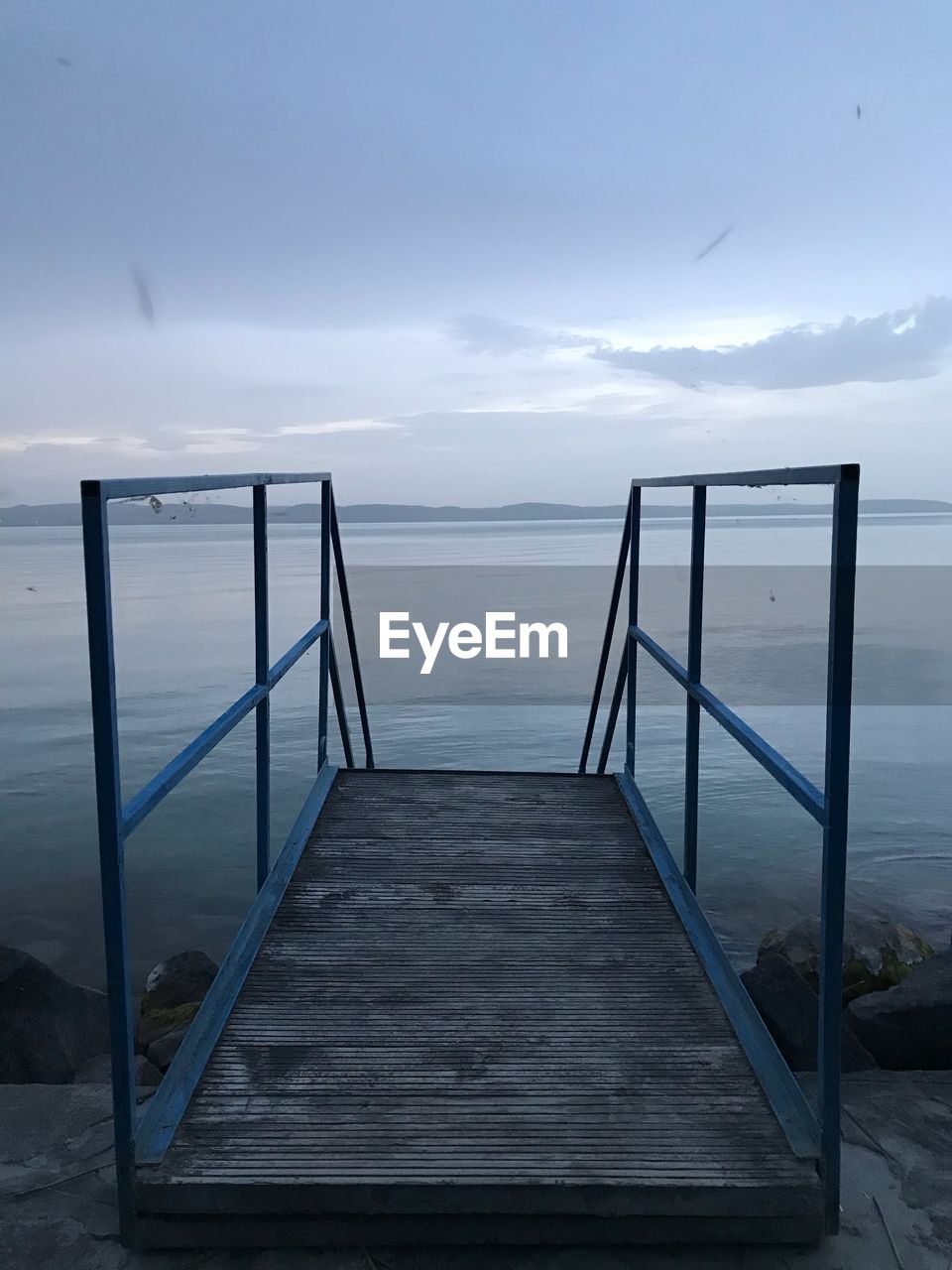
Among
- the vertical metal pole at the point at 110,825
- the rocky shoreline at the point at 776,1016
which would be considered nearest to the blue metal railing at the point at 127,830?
the vertical metal pole at the point at 110,825

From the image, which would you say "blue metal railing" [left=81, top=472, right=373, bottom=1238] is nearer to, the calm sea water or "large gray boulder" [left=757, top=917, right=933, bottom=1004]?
"large gray boulder" [left=757, top=917, right=933, bottom=1004]

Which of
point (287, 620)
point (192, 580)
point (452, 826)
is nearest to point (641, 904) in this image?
point (452, 826)

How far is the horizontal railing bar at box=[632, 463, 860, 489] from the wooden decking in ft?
4.44

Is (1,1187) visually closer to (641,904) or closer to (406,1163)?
(406,1163)

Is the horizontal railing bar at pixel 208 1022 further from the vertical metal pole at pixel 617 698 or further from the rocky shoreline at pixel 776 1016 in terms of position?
the vertical metal pole at pixel 617 698

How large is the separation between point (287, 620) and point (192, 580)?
9029 millimetres

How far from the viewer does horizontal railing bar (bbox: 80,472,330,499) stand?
1.77 metres

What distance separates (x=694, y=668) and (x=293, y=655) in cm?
145

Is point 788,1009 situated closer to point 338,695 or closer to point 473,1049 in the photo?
point 473,1049

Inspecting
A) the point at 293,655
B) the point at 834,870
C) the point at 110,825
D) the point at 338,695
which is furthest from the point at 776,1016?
the point at 110,825

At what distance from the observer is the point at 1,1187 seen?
2.11m

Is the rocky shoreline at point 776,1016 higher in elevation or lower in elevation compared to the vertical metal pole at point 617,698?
lower

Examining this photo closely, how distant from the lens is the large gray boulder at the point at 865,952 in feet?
15.4

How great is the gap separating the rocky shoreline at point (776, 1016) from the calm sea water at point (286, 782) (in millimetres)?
1190
